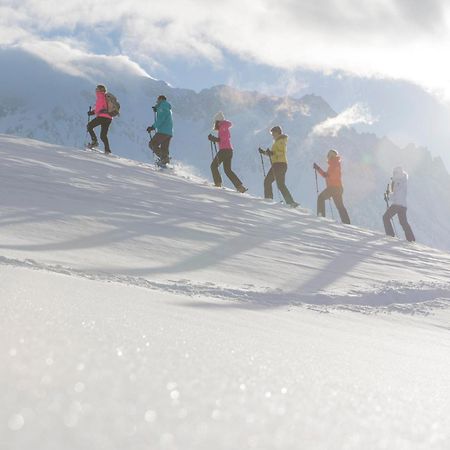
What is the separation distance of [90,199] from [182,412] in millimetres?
6015

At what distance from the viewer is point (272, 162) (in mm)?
11766

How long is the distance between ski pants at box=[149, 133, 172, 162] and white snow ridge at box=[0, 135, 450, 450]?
24.4 ft

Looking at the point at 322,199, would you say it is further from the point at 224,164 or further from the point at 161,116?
the point at 161,116

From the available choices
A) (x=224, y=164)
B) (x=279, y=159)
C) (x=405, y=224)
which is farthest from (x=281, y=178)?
(x=405, y=224)

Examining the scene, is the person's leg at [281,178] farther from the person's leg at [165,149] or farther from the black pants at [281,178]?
the person's leg at [165,149]

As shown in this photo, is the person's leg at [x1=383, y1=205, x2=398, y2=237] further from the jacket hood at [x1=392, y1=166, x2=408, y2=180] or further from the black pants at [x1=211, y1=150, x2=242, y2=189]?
the black pants at [x1=211, y1=150, x2=242, y2=189]

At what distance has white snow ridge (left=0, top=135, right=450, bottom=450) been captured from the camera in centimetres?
70

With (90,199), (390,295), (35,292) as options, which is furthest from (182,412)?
(90,199)

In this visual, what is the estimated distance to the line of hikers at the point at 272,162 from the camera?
38.1 ft

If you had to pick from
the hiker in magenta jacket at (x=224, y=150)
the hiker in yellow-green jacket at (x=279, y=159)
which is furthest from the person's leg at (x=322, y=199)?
the hiker in magenta jacket at (x=224, y=150)

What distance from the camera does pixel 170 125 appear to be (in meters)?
12.8

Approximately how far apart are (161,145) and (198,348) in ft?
39.8

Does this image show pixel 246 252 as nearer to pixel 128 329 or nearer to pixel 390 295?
pixel 390 295

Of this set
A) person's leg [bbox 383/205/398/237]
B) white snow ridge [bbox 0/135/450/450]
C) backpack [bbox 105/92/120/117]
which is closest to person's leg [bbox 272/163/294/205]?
person's leg [bbox 383/205/398/237]
